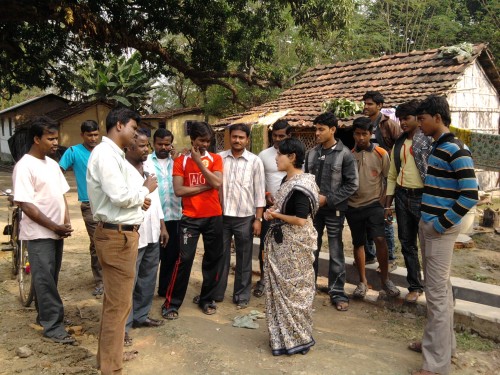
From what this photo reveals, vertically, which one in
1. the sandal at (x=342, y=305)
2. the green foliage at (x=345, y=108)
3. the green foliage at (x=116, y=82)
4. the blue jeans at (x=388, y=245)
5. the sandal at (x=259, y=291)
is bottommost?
the sandal at (x=342, y=305)

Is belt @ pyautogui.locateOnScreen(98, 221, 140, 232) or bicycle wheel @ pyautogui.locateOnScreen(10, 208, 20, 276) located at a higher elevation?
Answer: belt @ pyautogui.locateOnScreen(98, 221, 140, 232)

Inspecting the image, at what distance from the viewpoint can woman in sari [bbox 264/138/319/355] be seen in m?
3.72

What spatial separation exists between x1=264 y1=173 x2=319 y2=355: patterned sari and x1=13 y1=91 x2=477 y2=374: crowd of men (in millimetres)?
891

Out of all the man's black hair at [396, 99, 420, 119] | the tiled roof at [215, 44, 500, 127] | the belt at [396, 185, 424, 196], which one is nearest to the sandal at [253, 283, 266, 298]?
the belt at [396, 185, 424, 196]

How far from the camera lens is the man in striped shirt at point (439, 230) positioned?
3301 millimetres

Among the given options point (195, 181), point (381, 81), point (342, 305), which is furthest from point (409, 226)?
point (381, 81)

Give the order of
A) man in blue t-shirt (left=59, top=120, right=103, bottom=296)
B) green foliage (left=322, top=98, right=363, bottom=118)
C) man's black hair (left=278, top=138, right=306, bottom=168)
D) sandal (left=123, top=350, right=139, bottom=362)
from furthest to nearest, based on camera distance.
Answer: green foliage (left=322, top=98, right=363, bottom=118) → man in blue t-shirt (left=59, top=120, right=103, bottom=296) → man's black hair (left=278, top=138, right=306, bottom=168) → sandal (left=123, top=350, right=139, bottom=362)

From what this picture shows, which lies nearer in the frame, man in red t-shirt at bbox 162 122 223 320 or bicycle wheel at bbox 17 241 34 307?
man in red t-shirt at bbox 162 122 223 320

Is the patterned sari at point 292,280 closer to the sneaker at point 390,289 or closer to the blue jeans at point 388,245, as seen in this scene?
the sneaker at point 390,289

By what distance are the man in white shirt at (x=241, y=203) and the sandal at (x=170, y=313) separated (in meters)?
0.54

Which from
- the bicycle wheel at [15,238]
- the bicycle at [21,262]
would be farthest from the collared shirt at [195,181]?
the bicycle wheel at [15,238]

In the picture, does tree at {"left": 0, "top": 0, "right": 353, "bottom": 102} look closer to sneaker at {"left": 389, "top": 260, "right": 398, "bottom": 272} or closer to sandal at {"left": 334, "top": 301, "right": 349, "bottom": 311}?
sneaker at {"left": 389, "top": 260, "right": 398, "bottom": 272}

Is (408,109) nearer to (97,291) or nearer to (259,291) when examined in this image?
(259,291)

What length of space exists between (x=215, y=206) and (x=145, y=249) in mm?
844
